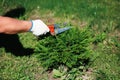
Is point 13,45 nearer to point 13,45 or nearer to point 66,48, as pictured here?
point 13,45

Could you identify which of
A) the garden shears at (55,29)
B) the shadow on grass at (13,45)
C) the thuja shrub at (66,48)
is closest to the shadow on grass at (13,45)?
the shadow on grass at (13,45)

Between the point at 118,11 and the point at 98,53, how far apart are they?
1592mm

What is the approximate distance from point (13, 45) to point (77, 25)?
56.4 inches

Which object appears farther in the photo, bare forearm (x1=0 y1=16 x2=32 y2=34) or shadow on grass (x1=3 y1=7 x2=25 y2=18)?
shadow on grass (x1=3 y1=7 x2=25 y2=18)

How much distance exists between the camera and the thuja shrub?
457 centimetres

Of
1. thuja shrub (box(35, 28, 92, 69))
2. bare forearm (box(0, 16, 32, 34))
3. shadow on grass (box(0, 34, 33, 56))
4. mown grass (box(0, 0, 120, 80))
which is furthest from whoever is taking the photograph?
shadow on grass (box(0, 34, 33, 56))

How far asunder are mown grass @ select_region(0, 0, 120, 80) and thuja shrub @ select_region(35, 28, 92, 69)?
1.37 ft

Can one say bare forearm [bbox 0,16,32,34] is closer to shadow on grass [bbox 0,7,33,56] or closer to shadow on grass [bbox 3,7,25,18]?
shadow on grass [bbox 0,7,33,56]

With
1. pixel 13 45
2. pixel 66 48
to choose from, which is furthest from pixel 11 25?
pixel 13 45

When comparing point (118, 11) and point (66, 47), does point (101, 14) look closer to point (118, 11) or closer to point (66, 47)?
point (118, 11)

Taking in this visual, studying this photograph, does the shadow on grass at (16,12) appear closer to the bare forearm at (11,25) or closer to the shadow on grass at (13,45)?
the shadow on grass at (13,45)

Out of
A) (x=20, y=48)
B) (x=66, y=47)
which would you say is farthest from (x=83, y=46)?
(x=20, y=48)

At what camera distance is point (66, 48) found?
15.0 feet

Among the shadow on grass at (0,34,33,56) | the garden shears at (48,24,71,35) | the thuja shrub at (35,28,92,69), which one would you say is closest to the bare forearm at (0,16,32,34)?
the garden shears at (48,24,71,35)
